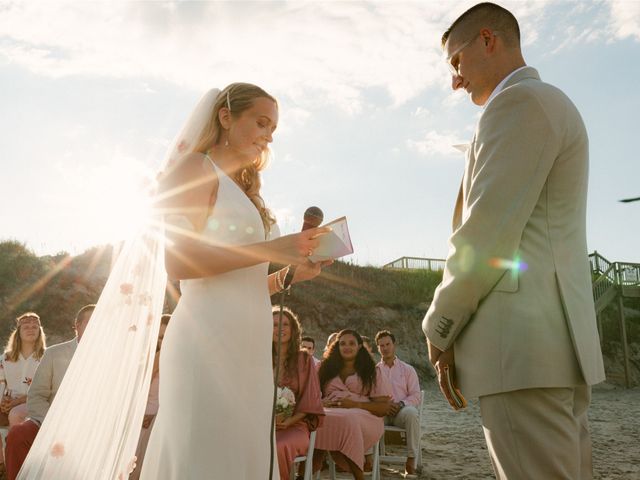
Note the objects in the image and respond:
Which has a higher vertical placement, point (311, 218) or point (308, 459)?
point (311, 218)

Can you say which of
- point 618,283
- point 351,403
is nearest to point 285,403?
point 351,403

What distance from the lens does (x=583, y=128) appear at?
6.43ft

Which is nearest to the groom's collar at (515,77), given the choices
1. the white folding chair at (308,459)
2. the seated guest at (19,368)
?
the white folding chair at (308,459)

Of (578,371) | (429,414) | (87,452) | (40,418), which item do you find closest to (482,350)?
(578,371)

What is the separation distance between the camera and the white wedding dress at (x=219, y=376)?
1922 mm

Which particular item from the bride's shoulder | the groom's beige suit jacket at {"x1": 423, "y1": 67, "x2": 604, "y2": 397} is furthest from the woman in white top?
the groom's beige suit jacket at {"x1": 423, "y1": 67, "x2": 604, "y2": 397}

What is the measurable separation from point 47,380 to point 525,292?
528cm

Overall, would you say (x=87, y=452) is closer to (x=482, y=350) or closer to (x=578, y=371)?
(x=482, y=350)

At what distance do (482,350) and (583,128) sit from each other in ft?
2.69

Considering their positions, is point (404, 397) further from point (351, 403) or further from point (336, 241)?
point (336, 241)

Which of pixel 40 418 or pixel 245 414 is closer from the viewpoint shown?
pixel 245 414

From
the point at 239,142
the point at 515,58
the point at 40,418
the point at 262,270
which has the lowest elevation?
the point at 40,418

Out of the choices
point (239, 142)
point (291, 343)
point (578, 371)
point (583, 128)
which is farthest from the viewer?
point (291, 343)

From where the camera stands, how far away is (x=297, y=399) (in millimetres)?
5770
